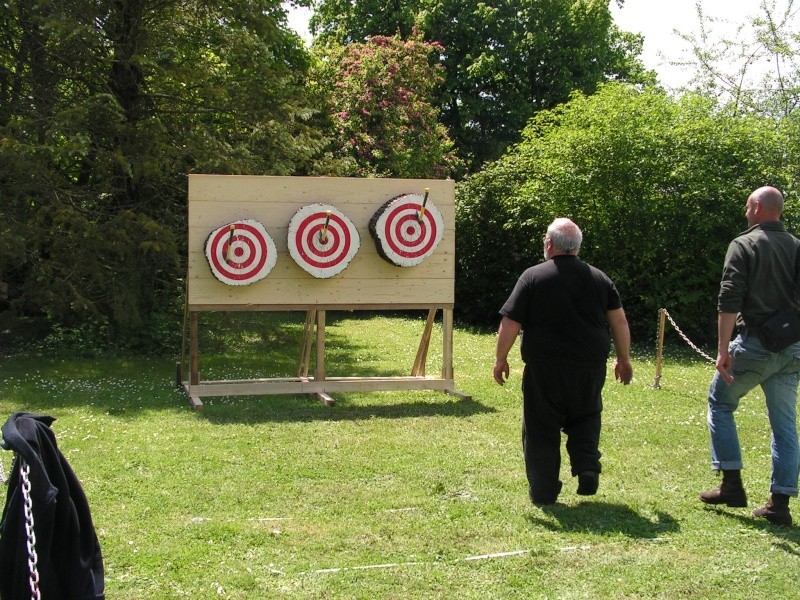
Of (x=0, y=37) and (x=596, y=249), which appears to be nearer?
(x=0, y=37)

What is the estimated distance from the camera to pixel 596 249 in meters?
16.3

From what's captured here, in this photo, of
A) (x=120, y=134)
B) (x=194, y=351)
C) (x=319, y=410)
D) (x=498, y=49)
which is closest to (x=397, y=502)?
(x=319, y=410)

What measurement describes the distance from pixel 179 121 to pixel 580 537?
11.9 meters

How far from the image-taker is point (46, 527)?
117 inches

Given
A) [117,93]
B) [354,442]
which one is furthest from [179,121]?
[354,442]

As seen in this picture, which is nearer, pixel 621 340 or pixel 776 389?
pixel 776 389

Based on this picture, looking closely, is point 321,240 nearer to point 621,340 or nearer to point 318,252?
point 318,252

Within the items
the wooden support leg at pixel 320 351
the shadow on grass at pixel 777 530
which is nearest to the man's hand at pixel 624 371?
the shadow on grass at pixel 777 530

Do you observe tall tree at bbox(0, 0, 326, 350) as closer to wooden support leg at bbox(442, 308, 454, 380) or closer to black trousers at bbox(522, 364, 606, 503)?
wooden support leg at bbox(442, 308, 454, 380)

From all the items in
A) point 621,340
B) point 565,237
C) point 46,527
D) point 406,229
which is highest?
point 406,229

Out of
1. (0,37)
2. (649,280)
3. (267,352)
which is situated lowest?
(267,352)

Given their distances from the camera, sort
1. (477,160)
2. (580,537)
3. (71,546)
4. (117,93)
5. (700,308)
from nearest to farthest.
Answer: (71,546) < (580,537) < (117,93) < (700,308) < (477,160)

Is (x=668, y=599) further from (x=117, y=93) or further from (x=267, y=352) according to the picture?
(x=117, y=93)

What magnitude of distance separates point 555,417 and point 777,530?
56.5 inches
